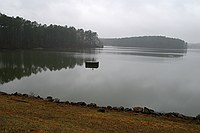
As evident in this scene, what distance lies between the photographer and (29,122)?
35.6ft

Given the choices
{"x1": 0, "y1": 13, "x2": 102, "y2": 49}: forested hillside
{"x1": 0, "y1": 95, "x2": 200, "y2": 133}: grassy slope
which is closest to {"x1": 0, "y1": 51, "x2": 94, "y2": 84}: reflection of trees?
{"x1": 0, "y1": 95, "x2": 200, "y2": 133}: grassy slope

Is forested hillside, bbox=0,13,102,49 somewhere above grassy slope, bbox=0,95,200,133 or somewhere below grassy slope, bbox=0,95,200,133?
above

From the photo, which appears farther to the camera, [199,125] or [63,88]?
[63,88]

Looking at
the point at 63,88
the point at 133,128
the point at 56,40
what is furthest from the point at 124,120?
the point at 56,40

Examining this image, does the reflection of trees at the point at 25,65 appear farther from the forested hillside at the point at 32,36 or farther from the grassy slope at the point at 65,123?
the forested hillside at the point at 32,36

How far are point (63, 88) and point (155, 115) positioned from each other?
11524mm

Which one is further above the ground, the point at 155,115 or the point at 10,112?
the point at 10,112

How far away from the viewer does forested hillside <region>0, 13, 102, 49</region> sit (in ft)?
275

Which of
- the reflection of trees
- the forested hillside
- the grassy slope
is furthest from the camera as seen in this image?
the forested hillside

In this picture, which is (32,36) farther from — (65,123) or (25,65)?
(65,123)

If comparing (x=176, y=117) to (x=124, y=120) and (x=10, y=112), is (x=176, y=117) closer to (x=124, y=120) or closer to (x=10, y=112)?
(x=124, y=120)

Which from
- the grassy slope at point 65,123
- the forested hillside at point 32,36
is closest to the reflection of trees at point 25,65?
the grassy slope at point 65,123

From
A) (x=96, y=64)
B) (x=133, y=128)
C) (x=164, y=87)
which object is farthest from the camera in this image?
(x=96, y=64)

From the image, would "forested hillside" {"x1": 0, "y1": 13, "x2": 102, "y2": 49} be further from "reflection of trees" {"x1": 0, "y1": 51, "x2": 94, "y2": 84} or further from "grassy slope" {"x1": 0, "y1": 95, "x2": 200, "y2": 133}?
"grassy slope" {"x1": 0, "y1": 95, "x2": 200, "y2": 133}
